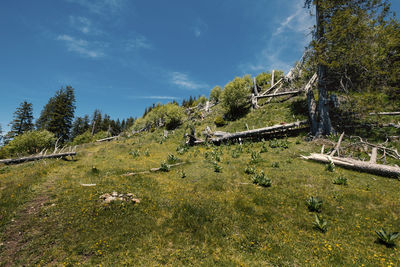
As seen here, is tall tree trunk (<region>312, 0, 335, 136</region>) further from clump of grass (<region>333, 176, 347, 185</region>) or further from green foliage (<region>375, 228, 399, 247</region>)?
green foliage (<region>375, 228, 399, 247</region>)

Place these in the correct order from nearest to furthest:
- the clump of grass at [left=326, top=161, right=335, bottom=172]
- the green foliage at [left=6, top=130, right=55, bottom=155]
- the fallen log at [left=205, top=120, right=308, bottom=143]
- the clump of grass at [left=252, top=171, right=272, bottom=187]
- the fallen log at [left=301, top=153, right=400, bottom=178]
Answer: the clump of grass at [left=252, top=171, right=272, bottom=187], the fallen log at [left=301, top=153, right=400, bottom=178], the clump of grass at [left=326, top=161, right=335, bottom=172], the fallen log at [left=205, top=120, right=308, bottom=143], the green foliage at [left=6, top=130, right=55, bottom=155]

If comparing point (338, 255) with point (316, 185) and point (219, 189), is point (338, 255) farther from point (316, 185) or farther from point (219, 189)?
point (219, 189)

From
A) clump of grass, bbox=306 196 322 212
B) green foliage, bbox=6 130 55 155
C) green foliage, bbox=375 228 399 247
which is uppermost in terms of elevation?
green foliage, bbox=6 130 55 155

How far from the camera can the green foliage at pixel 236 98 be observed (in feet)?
94.9

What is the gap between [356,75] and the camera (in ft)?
49.8

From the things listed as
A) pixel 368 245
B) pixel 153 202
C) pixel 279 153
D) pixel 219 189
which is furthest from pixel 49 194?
pixel 279 153

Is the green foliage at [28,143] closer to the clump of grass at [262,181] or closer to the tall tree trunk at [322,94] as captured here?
the clump of grass at [262,181]

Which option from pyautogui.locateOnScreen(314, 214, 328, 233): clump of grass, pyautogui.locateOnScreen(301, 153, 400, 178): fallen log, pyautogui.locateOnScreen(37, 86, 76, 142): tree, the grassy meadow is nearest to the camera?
the grassy meadow

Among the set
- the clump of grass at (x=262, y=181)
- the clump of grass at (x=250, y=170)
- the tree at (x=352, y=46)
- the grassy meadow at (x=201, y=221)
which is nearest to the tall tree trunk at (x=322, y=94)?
the tree at (x=352, y=46)

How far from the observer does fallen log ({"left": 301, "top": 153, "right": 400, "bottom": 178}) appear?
8828 millimetres

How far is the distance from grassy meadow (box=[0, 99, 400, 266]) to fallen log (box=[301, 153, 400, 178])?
0.64m

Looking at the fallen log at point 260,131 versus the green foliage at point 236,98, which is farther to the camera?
the green foliage at point 236,98

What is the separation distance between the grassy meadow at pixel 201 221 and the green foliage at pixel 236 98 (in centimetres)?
2094

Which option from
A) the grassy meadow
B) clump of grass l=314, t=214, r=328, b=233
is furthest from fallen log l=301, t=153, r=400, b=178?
clump of grass l=314, t=214, r=328, b=233
